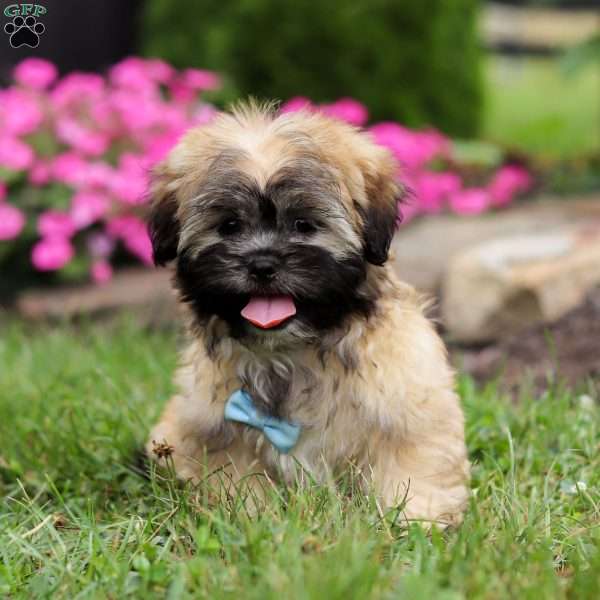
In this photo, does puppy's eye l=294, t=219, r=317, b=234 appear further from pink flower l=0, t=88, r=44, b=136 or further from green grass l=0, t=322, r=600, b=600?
pink flower l=0, t=88, r=44, b=136

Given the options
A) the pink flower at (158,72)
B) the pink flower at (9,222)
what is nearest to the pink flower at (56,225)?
the pink flower at (9,222)

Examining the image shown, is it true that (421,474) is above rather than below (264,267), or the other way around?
below

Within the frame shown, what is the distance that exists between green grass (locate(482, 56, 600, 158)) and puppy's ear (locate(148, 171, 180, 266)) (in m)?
5.22

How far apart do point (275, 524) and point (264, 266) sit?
26.9 inches

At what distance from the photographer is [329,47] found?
8.62m

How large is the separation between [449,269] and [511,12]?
23091mm

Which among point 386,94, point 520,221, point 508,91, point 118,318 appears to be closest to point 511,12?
point 508,91

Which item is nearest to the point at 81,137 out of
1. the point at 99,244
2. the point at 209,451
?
the point at 99,244

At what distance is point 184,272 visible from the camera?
126 inches

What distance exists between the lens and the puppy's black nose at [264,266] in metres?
2.99

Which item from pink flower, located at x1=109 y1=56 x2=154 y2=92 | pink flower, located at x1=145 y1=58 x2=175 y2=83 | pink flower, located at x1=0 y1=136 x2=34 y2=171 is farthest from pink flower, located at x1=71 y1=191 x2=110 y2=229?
pink flower, located at x1=145 y1=58 x2=175 y2=83

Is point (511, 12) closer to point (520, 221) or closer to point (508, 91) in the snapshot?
point (508, 91)

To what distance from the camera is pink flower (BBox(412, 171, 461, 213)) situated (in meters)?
7.71

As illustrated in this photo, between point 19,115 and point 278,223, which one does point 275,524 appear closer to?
point 278,223
